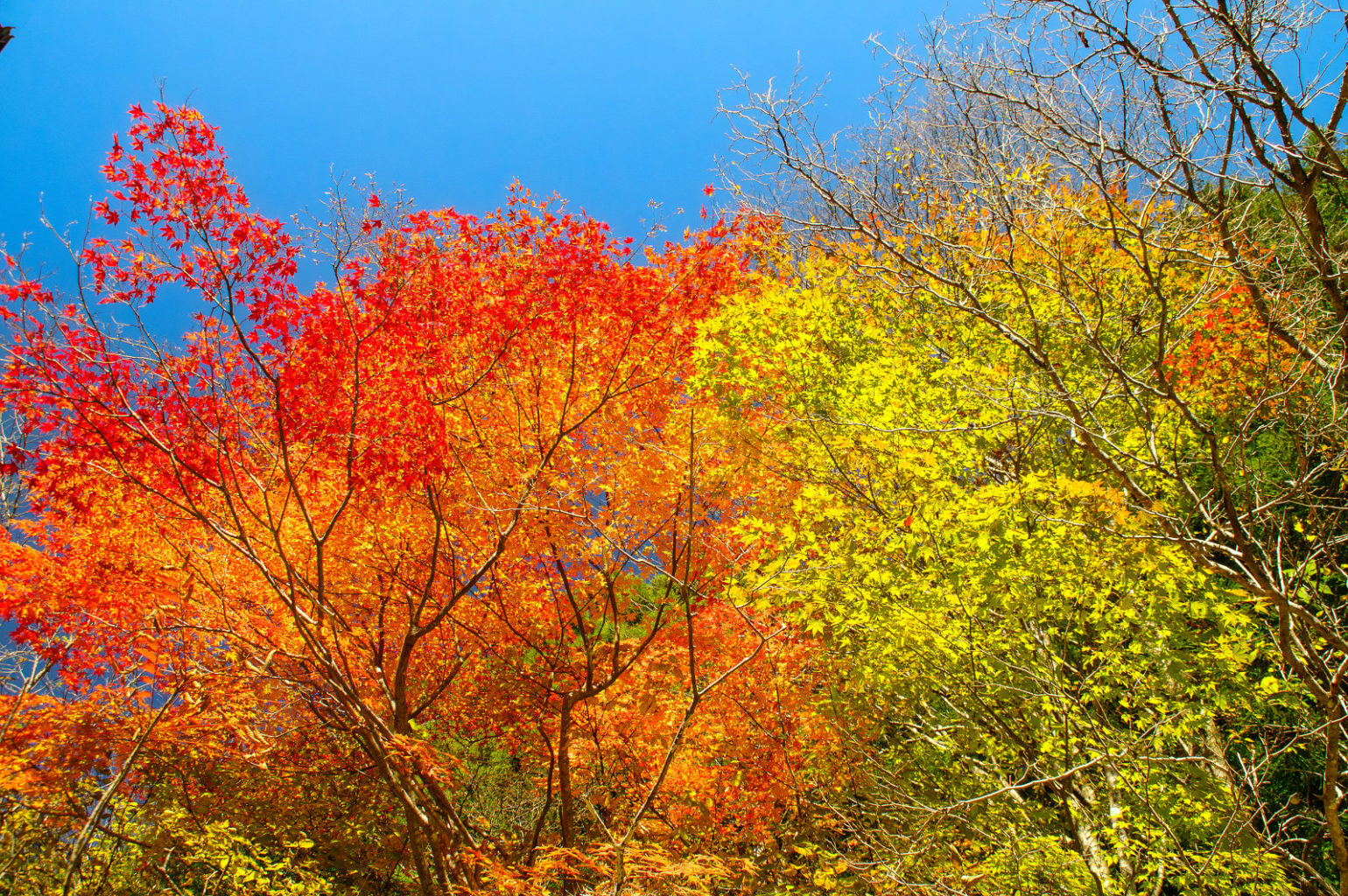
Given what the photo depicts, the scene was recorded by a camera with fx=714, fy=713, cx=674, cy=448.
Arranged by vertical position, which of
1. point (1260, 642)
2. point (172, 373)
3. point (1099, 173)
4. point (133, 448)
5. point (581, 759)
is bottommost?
point (1260, 642)

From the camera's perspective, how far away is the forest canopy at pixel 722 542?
4586mm

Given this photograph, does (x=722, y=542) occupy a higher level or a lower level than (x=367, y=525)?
lower

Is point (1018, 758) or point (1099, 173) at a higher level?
point (1099, 173)

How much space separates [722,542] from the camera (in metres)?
5.19

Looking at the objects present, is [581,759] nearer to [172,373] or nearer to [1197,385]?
[172,373]

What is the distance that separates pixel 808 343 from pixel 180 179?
6363 mm

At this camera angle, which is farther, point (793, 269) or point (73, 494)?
point (793, 269)

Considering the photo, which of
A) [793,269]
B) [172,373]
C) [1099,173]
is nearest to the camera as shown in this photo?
[1099,173]

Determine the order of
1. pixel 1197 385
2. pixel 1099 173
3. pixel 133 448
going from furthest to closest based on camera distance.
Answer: pixel 1197 385 < pixel 133 448 < pixel 1099 173

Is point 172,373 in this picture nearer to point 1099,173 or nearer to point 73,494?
point 73,494

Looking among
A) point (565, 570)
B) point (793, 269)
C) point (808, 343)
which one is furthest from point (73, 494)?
point (793, 269)

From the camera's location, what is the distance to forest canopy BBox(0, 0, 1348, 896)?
4586 mm

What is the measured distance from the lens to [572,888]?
716 cm

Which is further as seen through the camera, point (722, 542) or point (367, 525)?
point (367, 525)
